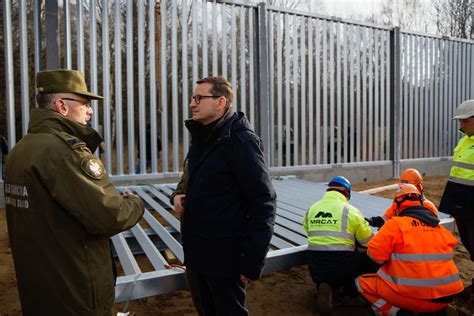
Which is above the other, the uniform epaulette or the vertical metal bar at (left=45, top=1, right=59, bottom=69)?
the vertical metal bar at (left=45, top=1, right=59, bottom=69)

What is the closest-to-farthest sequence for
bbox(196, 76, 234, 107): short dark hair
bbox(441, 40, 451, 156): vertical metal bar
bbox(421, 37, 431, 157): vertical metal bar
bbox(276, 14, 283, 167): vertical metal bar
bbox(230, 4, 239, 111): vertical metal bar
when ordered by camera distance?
bbox(196, 76, 234, 107): short dark hair, bbox(230, 4, 239, 111): vertical metal bar, bbox(276, 14, 283, 167): vertical metal bar, bbox(421, 37, 431, 157): vertical metal bar, bbox(441, 40, 451, 156): vertical metal bar

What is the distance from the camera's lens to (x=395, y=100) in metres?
10.5

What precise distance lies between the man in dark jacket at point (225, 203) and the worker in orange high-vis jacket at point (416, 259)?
1.36m

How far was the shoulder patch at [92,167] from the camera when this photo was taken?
1.98 metres

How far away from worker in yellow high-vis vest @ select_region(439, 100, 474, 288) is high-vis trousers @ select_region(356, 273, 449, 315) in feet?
4.76

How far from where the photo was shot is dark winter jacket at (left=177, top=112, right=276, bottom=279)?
7.69ft

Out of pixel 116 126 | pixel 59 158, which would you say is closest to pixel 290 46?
pixel 116 126

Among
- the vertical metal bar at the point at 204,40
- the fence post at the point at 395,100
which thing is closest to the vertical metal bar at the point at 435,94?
the fence post at the point at 395,100

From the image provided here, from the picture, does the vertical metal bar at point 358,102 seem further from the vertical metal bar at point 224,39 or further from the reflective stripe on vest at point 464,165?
the reflective stripe on vest at point 464,165

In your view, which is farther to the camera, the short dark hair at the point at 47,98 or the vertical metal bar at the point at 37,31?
the vertical metal bar at the point at 37,31

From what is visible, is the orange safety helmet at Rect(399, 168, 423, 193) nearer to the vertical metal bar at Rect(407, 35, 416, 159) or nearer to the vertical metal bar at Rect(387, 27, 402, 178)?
the vertical metal bar at Rect(387, 27, 402, 178)

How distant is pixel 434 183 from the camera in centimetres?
1073

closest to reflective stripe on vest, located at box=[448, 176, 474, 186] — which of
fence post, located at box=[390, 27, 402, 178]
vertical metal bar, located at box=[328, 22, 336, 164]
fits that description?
vertical metal bar, located at box=[328, 22, 336, 164]

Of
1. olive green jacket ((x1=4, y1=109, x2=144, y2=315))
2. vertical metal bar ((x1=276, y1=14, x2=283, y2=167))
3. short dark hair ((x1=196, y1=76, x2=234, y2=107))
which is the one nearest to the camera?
olive green jacket ((x1=4, y1=109, x2=144, y2=315))
